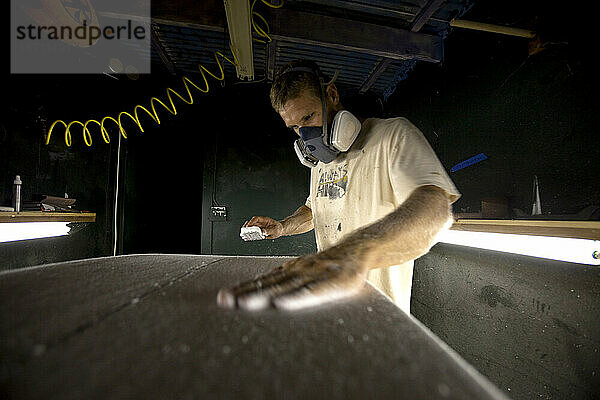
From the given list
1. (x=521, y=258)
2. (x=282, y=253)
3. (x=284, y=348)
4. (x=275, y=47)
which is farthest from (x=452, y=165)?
(x=284, y=348)

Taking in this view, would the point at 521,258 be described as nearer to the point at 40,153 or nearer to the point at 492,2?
the point at 492,2

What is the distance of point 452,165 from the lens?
8.43 feet

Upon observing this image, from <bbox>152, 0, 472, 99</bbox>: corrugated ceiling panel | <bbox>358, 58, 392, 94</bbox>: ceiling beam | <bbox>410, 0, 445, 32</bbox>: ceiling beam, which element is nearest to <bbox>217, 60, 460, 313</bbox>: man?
<bbox>152, 0, 472, 99</bbox>: corrugated ceiling panel

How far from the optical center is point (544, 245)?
1236mm

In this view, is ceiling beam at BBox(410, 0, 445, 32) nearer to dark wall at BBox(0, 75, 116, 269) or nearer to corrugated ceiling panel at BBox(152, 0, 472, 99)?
corrugated ceiling panel at BBox(152, 0, 472, 99)

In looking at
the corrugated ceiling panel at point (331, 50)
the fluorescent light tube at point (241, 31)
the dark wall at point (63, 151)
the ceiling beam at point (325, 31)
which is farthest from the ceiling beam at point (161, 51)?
the fluorescent light tube at point (241, 31)

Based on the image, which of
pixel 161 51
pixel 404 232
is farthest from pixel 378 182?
pixel 161 51

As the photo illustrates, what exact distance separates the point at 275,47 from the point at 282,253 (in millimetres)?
2281

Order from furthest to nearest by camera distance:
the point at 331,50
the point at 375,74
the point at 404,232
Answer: the point at 375,74, the point at 331,50, the point at 404,232

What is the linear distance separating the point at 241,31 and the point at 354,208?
4.23 feet

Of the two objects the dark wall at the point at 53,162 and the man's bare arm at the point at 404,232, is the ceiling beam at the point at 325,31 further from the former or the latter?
the man's bare arm at the point at 404,232

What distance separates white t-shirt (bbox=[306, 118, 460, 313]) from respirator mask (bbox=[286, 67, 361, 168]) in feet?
0.18

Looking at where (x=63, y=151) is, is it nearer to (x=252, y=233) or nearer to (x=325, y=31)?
(x=252, y=233)

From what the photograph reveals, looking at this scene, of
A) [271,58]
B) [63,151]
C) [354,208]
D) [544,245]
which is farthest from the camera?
[271,58]
